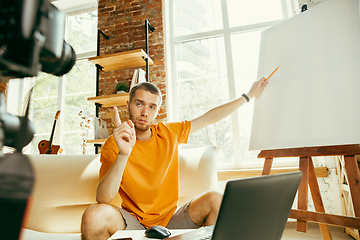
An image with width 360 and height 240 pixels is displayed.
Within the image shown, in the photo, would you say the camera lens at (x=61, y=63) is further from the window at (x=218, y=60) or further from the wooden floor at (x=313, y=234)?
the window at (x=218, y=60)

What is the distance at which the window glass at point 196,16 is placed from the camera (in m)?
3.06

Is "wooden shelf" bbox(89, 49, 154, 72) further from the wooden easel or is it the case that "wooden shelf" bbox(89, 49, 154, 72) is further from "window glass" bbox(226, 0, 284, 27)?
the wooden easel

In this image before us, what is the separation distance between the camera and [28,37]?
146mm

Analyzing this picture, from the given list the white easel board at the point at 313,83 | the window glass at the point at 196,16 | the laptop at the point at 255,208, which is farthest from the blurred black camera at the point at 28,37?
the window glass at the point at 196,16

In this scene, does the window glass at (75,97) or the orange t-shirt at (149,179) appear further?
the window glass at (75,97)

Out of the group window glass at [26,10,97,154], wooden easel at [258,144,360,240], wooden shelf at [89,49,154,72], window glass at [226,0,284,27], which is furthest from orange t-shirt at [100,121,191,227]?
window glass at [226,0,284,27]

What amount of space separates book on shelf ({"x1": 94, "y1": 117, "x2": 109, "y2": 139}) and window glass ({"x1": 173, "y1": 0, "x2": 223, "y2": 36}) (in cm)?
158

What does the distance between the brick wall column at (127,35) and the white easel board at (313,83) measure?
1509 mm

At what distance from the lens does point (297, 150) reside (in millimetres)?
1448

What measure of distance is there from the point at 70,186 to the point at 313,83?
1763mm

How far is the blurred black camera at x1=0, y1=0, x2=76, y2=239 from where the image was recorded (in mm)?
120

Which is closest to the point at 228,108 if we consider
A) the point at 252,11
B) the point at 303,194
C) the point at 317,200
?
the point at 303,194

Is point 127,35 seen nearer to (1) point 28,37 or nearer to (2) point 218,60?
(2) point 218,60

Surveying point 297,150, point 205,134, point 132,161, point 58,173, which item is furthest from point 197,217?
point 205,134
